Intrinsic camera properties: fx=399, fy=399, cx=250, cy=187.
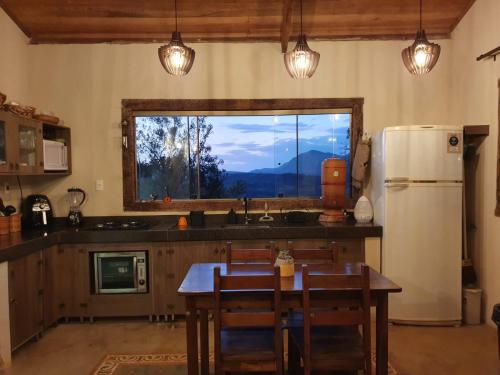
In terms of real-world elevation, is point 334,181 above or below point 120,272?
above

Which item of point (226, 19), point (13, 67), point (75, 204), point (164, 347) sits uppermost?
point (226, 19)

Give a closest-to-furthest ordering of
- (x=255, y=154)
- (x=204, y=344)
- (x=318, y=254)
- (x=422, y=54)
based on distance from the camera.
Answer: (x=204, y=344) < (x=318, y=254) < (x=422, y=54) < (x=255, y=154)

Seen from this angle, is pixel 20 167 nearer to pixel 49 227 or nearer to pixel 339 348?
pixel 49 227

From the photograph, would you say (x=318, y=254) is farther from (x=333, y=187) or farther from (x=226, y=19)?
(x=226, y=19)

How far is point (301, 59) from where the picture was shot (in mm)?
2920

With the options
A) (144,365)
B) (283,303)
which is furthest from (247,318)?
(144,365)

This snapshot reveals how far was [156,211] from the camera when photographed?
14.3 feet

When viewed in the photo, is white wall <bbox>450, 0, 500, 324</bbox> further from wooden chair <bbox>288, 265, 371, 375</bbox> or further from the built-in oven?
the built-in oven

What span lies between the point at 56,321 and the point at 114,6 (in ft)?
9.97

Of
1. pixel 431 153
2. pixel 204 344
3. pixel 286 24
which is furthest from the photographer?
pixel 286 24

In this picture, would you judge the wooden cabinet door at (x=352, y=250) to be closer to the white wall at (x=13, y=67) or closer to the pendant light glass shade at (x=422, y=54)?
the pendant light glass shade at (x=422, y=54)

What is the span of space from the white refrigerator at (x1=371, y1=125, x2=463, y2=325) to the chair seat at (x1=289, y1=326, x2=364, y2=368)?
1462 millimetres

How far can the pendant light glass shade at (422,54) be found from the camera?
308 centimetres

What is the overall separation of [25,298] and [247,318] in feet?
6.96
